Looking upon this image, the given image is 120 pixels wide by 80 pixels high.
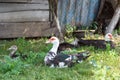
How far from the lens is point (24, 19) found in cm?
909

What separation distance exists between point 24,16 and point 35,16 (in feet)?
1.09

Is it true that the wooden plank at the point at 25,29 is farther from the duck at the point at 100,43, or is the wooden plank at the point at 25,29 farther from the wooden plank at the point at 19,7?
the duck at the point at 100,43

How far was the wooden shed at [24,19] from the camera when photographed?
8820mm

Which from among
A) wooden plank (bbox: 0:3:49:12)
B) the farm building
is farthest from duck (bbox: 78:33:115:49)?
wooden plank (bbox: 0:3:49:12)

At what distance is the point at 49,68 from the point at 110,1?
4552 mm

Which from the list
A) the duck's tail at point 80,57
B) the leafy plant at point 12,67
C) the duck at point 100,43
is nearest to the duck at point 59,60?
the duck's tail at point 80,57

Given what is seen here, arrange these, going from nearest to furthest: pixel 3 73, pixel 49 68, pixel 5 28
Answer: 1. pixel 3 73
2. pixel 49 68
3. pixel 5 28

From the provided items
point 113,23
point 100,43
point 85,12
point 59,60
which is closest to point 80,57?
point 59,60

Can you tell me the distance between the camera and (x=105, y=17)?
418 inches

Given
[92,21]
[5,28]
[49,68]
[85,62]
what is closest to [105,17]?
[92,21]

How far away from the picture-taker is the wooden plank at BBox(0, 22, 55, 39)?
8867 mm

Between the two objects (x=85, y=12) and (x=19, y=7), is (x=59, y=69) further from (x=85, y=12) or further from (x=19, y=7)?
(x=85, y=12)

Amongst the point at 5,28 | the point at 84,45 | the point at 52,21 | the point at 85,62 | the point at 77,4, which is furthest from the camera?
the point at 77,4

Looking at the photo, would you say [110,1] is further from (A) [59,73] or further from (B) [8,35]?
(A) [59,73]
